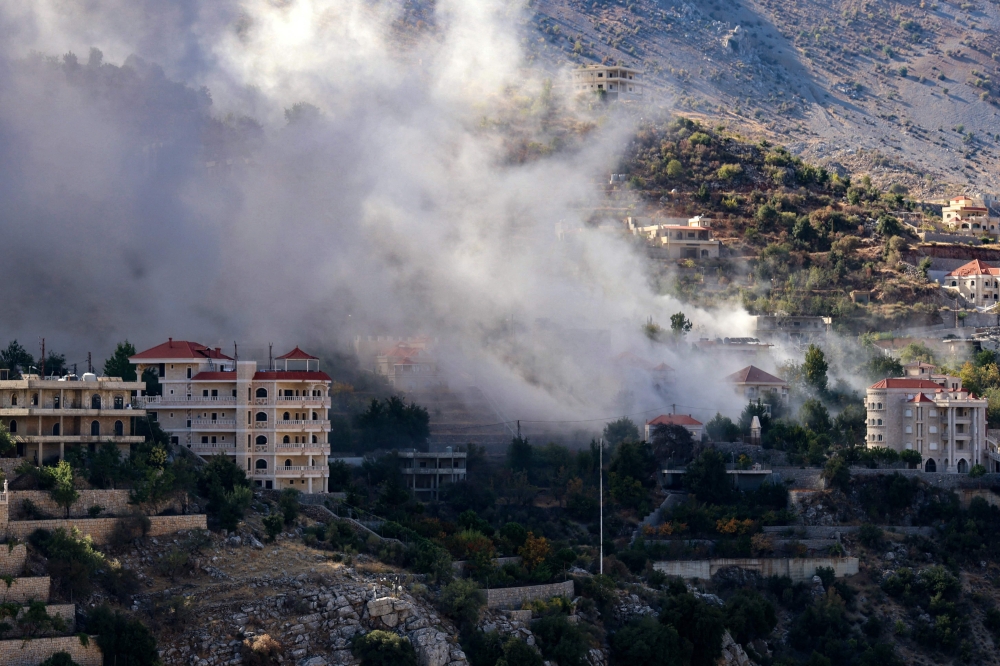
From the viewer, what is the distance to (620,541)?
71.4 metres

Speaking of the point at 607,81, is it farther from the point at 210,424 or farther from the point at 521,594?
the point at 521,594

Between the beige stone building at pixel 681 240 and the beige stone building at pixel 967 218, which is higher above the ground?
the beige stone building at pixel 967 218

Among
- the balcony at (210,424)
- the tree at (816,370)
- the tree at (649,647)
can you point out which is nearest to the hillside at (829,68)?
the tree at (816,370)

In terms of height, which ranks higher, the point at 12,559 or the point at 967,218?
the point at 967,218

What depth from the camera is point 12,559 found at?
165 feet

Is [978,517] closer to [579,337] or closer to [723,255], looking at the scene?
[579,337]

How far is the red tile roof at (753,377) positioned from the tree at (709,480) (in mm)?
13270

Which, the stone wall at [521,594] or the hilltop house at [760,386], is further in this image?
the hilltop house at [760,386]

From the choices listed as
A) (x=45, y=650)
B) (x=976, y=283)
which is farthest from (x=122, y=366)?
(x=976, y=283)

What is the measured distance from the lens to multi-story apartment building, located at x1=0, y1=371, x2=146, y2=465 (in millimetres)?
56875

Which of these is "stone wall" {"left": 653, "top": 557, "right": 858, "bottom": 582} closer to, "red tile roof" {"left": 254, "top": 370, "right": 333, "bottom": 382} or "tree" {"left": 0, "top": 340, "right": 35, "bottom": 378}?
"red tile roof" {"left": 254, "top": 370, "right": 333, "bottom": 382}

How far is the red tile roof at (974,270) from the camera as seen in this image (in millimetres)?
106162

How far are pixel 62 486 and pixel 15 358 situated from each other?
19.5m

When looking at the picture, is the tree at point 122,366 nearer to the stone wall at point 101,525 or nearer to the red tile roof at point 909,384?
the stone wall at point 101,525
